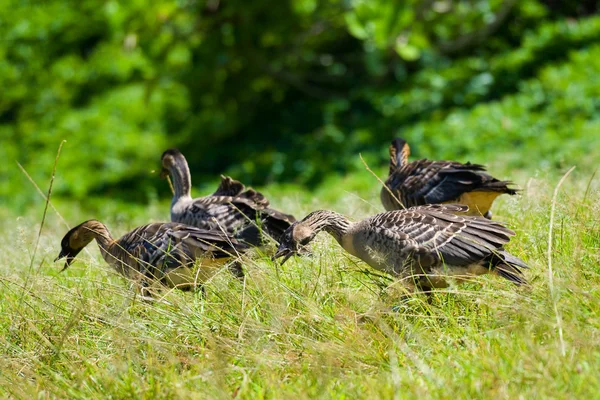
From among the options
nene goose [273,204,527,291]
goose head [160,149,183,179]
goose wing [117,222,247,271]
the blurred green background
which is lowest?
nene goose [273,204,527,291]

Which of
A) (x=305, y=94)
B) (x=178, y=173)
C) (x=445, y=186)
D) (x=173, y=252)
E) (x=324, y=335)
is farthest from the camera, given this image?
(x=305, y=94)

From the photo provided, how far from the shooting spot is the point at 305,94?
15867 mm

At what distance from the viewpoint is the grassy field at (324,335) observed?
4074 millimetres

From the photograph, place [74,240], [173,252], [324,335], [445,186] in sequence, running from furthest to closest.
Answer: [445,186], [74,240], [173,252], [324,335]

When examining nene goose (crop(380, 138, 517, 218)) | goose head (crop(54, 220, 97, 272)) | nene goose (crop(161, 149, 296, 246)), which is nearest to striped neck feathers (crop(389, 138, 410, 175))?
nene goose (crop(380, 138, 517, 218))

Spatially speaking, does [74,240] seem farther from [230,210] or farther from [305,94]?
[305,94]

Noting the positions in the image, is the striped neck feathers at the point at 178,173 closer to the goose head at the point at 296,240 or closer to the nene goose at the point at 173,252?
the nene goose at the point at 173,252

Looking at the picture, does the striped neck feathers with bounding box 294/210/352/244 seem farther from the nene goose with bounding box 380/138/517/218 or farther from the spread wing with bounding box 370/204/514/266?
the nene goose with bounding box 380/138/517/218

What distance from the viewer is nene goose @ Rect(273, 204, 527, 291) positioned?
517cm

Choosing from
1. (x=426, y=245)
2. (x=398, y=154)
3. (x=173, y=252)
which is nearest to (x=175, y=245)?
(x=173, y=252)

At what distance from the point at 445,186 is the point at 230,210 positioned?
6.45 ft

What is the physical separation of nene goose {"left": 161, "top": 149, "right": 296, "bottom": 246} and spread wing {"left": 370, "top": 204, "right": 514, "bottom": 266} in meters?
1.23

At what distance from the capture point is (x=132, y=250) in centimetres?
645

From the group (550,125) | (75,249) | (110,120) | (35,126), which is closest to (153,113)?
(110,120)
